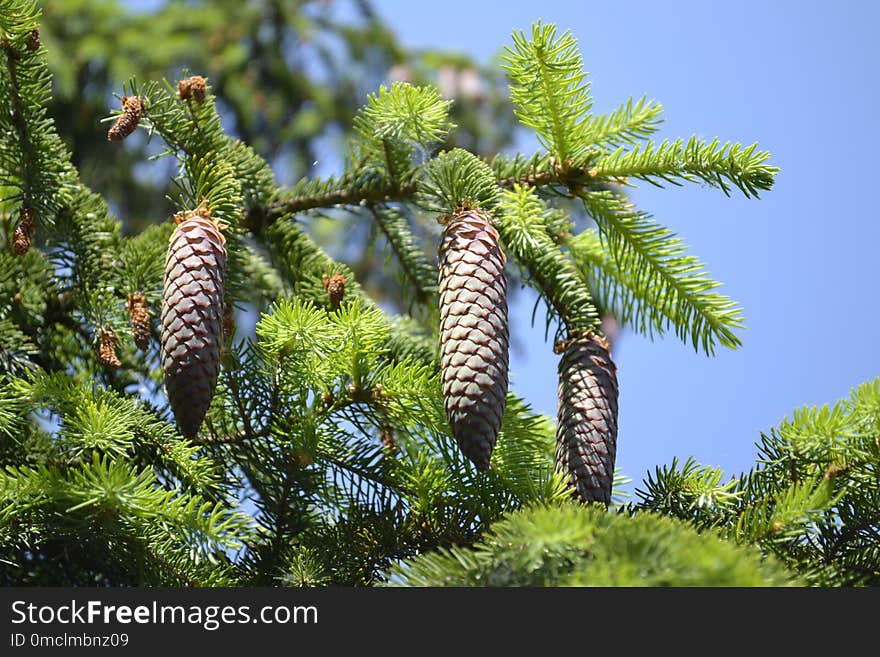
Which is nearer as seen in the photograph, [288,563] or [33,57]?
[288,563]

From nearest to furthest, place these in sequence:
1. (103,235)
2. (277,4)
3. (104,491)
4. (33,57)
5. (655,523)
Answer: (655,523)
(104,491)
(33,57)
(103,235)
(277,4)

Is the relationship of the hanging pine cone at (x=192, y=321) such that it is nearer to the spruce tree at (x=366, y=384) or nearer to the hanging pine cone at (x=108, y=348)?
the spruce tree at (x=366, y=384)

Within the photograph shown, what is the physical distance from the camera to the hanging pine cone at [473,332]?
2.88 feet

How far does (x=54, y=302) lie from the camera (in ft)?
4.39

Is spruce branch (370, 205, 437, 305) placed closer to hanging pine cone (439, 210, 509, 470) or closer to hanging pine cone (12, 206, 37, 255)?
hanging pine cone (439, 210, 509, 470)

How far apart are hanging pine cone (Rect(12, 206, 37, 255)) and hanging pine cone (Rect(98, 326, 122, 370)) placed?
137 millimetres

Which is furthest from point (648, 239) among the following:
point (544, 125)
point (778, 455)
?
point (778, 455)

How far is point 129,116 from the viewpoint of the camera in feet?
3.65

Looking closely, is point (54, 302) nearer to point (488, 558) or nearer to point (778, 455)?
point (488, 558)

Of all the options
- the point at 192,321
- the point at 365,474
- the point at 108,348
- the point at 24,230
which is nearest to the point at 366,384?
the point at 365,474

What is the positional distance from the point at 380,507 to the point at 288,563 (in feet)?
0.39

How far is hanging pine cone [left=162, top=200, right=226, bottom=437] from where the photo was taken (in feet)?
2.97

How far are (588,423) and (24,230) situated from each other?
713 mm

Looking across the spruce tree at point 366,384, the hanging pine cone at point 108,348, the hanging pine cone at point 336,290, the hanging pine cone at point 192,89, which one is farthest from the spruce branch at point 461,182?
the hanging pine cone at point 108,348
